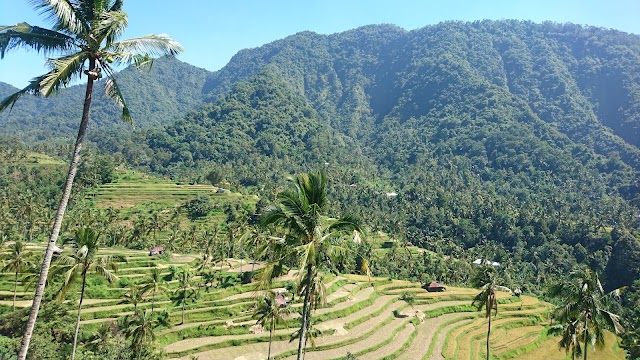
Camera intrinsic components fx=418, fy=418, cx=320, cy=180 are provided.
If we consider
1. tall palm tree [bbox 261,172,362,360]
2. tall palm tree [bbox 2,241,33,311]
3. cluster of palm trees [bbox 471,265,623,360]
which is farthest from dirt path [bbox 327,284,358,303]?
tall palm tree [bbox 261,172,362,360]

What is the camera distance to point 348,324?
161ft

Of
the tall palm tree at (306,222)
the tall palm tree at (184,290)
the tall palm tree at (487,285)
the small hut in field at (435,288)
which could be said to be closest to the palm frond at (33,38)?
the tall palm tree at (306,222)

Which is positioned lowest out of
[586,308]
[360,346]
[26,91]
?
[360,346]

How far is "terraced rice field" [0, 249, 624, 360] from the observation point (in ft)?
A: 139

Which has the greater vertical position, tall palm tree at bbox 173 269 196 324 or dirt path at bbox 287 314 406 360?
tall palm tree at bbox 173 269 196 324

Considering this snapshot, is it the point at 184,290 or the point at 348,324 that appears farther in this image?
the point at 348,324

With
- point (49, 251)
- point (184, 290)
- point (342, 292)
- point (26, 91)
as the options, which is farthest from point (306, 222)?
point (342, 292)

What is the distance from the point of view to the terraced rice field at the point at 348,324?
42.2 metres

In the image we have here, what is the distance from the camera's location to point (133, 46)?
1169 centimetres

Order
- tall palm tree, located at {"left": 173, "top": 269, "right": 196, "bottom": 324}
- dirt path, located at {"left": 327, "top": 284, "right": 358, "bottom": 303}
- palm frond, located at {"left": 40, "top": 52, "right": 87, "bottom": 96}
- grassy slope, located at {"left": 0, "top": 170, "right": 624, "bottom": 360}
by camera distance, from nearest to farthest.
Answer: palm frond, located at {"left": 40, "top": 52, "right": 87, "bottom": 96} → grassy slope, located at {"left": 0, "top": 170, "right": 624, "bottom": 360} → tall palm tree, located at {"left": 173, "top": 269, "right": 196, "bottom": 324} → dirt path, located at {"left": 327, "top": 284, "right": 358, "bottom": 303}

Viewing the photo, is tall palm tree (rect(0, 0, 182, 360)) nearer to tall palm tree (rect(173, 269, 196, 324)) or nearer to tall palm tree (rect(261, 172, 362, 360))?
tall palm tree (rect(261, 172, 362, 360))

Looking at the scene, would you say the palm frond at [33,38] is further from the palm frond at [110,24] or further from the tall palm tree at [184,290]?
the tall palm tree at [184,290]

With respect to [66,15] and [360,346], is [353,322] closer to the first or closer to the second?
[360,346]

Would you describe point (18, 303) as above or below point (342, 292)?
above
